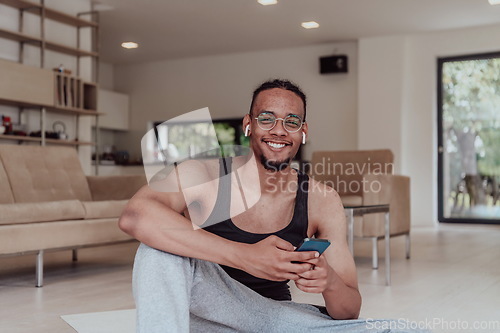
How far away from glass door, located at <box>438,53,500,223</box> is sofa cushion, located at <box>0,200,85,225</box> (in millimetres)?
5502

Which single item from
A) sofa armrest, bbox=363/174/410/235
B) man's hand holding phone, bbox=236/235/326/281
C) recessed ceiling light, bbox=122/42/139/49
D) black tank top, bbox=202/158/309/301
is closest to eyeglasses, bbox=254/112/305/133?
black tank top, bbox=202/158/309/301

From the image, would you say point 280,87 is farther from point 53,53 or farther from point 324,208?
point 53,53

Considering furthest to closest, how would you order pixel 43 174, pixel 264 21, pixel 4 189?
pixel 264 21 → pixel 43 174 → pixel 4 189

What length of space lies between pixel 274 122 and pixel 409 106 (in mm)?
6784

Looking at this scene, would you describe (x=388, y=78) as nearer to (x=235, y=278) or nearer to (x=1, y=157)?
(x=1, y=157)

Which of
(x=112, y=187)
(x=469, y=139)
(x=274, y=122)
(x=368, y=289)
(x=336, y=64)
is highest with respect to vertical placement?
(x=336, y=64)

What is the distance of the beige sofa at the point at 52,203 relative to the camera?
10.7 ft

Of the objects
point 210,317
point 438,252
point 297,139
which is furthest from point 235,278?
point 438,252

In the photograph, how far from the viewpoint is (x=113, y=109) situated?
9430 mm

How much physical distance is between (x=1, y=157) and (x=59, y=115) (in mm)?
2362

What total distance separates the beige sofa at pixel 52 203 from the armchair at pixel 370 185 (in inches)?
63.8

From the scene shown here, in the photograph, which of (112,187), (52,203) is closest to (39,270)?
(52,203)

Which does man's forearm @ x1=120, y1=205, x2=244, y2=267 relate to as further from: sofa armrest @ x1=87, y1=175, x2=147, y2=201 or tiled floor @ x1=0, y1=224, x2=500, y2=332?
sofa armrest @ x1=87, y1=175, x2=147, y2=201

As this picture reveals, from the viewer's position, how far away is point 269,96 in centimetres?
150
